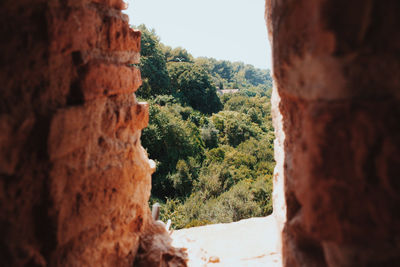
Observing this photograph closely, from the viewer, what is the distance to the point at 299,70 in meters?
1.05

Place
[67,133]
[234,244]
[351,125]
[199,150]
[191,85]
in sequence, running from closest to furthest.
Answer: [351,125], [67,133], [234,244], [199,150], [191,85]

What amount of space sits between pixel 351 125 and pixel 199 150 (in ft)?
34.6

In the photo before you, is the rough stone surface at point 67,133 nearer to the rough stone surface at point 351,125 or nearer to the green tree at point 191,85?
the rough stone surface at point 351,125

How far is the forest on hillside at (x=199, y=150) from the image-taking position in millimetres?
8273

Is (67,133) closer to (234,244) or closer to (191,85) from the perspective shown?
(234,244)

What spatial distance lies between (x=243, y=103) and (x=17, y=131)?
17967 millimetres

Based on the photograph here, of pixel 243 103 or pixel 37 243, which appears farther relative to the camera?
pixel 243 103

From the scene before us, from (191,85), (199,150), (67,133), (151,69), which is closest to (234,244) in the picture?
(67,133)

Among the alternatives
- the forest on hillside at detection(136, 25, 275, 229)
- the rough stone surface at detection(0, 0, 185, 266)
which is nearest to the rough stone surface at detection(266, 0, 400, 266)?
the rough stone surface at detection(0, 0, 185, 266)

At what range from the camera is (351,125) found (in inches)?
34.4

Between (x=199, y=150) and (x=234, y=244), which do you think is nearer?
(x=234, y=244)

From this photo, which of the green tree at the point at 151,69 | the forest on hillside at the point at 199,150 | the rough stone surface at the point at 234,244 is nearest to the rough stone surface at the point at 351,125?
the rough stone surface at the point at 234,244

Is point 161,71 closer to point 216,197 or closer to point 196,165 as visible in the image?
point 196,165

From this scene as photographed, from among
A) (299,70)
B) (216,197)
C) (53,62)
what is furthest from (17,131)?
(216,197)
